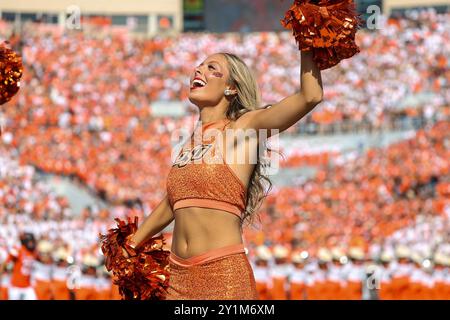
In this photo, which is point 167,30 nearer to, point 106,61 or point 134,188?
point 106,61

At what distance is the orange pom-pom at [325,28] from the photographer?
2402mm

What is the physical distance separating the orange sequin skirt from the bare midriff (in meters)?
0.02

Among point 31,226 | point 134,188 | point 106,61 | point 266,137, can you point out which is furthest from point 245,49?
point 266,137

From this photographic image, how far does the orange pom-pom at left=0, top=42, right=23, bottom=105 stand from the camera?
351 cm

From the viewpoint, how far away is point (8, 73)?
352 centimetres

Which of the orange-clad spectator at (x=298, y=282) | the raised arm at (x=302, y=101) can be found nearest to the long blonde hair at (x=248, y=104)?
the raised arm at (x=302, y=101)

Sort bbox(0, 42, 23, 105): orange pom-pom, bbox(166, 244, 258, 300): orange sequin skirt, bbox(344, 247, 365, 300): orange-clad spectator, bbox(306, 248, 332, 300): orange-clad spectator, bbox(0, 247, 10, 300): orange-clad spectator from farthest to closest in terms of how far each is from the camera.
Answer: bbox(306, 248, 332, 300): orange-clad spectator < bbox(344, 247, 365, 300): orange-clad spectator < bbox(0, 247, 10, 300): orange-clad spectator < bbox(0, 42, 23, 105): orange pom-pom < bbox(166, 244, 258, 300): orange sequin skirt

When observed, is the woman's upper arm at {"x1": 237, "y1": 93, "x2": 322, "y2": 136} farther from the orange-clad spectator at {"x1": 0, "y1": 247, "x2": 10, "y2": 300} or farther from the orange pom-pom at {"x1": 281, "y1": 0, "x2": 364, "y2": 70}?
the orange-clad spectator at {"x1": 0, "y1": 247, "x2": 10, "y2": 300}

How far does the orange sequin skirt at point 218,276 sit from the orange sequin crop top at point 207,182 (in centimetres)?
13

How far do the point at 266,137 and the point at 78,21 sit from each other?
773 inches

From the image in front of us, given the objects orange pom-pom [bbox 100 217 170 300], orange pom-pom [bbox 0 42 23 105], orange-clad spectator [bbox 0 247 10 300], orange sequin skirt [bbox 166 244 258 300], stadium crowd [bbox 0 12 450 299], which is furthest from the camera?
stadium crowd [bbox 0 12 450 299]

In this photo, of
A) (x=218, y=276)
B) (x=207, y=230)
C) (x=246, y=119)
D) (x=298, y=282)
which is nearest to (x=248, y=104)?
(x=246, y=119)

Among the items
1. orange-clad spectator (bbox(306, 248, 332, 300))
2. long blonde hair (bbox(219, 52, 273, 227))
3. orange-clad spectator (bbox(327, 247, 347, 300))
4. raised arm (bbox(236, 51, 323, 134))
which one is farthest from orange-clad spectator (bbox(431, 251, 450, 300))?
raised arm (bbox(236, 51, 323, 134))

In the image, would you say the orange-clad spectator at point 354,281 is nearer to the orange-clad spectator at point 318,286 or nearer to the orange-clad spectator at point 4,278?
the orange-clad spectator at point 318,286
